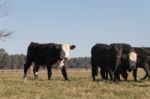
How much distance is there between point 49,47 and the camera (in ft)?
96.0

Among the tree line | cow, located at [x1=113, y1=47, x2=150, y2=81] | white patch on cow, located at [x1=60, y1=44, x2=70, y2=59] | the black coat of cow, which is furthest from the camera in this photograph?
the tree line

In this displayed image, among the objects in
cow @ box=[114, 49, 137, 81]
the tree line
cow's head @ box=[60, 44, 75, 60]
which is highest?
cow's head @ box=[60, 44, 75, 60]

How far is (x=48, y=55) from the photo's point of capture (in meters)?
28.9

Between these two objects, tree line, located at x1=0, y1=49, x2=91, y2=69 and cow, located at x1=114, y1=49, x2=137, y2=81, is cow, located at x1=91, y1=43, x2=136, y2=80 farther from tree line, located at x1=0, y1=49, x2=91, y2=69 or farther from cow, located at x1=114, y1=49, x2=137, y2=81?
tree line, located at x1=0, y1=49, x2=91, y2=69

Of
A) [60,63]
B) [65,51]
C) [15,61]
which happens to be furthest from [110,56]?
[15,61]

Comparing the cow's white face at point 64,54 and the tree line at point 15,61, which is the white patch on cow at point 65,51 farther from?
the tree line at point 15,61

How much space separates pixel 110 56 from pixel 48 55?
378cm

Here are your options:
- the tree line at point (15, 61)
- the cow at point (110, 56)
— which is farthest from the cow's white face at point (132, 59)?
the tree line at point (15, 61)

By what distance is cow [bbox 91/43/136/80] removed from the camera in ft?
92.0

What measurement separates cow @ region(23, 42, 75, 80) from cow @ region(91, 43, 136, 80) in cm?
167

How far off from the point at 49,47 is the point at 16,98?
1296 cm

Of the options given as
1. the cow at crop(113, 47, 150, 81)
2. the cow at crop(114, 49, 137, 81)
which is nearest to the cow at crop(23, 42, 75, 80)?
the cow at crop(114, 49, 137, 81)

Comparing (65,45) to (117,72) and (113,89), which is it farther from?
(113,89)

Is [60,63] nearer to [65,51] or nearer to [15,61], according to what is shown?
[65,51]
